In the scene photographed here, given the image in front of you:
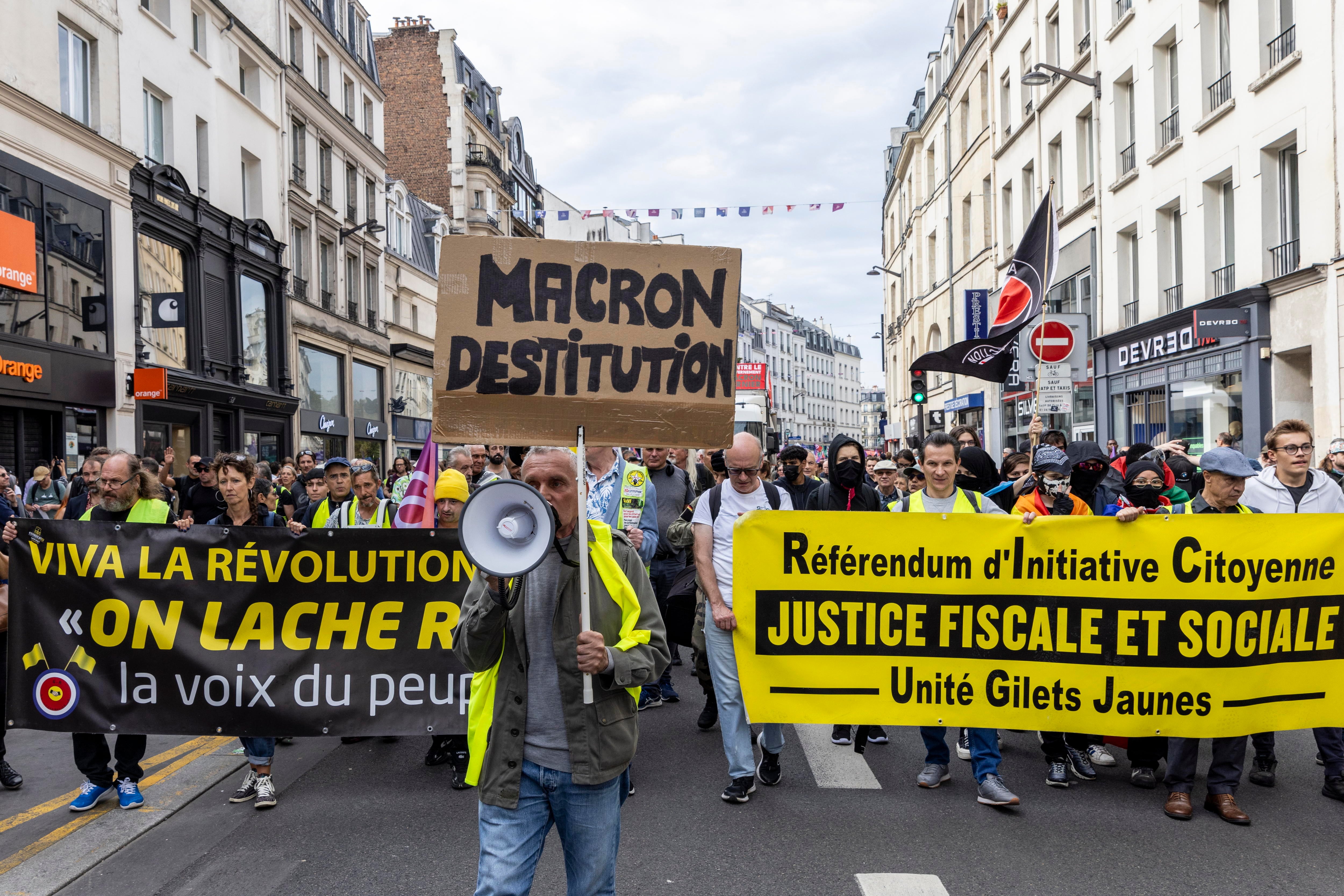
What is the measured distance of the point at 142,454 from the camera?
2047 centimetres

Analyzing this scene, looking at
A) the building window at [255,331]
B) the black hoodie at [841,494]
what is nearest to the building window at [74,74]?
the building window at [255,331]

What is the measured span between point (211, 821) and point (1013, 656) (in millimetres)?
4035

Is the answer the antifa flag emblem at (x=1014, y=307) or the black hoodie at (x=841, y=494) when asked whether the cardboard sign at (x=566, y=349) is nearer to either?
the black hoodie at (x=841, y=494)

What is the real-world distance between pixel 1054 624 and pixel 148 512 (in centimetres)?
498

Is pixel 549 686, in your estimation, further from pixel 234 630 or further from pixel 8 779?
pixel 8 779

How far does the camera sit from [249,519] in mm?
6070

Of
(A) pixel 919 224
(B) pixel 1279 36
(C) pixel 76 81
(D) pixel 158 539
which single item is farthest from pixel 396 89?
(D) pixel 158 539

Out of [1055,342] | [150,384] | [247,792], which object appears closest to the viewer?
[247,792]

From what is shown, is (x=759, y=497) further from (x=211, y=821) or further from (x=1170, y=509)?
(x=211, y=821)

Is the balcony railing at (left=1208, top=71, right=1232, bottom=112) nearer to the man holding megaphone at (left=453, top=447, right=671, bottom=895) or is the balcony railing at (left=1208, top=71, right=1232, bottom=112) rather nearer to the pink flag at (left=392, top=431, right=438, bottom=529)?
the pink flag at (left=392, top=431, right=438, bottom=529)

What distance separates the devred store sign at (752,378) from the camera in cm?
3011

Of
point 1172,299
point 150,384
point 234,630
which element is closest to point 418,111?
point 150,384

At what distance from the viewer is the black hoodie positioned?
257 inches

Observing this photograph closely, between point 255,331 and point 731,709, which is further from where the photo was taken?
point 255,331
